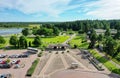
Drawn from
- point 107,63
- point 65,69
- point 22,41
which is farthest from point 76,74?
point 22,41

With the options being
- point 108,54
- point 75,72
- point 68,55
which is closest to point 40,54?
point 68,55

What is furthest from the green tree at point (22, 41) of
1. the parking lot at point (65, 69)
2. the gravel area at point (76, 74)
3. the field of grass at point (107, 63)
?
the gravel area at point (76, 74)

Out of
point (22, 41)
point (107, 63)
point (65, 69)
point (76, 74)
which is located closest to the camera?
point (76, 74)

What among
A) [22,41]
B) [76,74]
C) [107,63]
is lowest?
[76,74]

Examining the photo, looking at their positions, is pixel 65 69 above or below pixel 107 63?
below

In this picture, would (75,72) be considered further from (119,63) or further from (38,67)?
(119,63)

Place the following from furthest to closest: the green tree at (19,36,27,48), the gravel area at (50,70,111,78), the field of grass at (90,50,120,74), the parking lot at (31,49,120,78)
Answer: the green tree at (19,36,27,48), the field of grass at (90,50,120,74), the parking lot at (31,49,120,78), the gravel area at (50,70,111,78)

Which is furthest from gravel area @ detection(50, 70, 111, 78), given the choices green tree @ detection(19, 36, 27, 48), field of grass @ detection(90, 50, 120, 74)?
green tree @ detection(19, 36, 27, 48)

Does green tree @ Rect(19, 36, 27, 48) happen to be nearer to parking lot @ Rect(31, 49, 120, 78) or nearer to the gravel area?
parking lot @ Rect(31, 49, 120, 78)

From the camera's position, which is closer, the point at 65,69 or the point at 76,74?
the point at 76,74

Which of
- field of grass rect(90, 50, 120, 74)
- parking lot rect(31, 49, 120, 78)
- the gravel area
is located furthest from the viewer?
field of grass rect(90, 50, 120, 74)

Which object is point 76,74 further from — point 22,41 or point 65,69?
point 22,41
